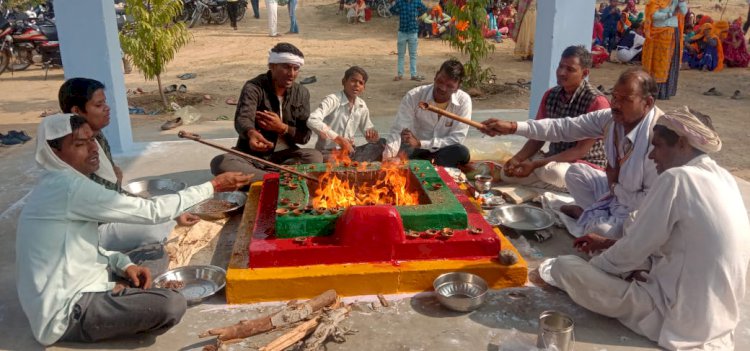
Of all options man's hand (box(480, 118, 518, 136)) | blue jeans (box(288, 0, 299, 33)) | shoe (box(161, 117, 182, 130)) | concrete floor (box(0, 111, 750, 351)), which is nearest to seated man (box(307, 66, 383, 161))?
man's hand (box(480, 118, 518, 136))

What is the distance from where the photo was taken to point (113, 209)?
9.96 feet

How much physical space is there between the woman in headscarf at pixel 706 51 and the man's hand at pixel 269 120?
1335cm

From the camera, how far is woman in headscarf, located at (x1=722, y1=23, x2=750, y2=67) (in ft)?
48.8

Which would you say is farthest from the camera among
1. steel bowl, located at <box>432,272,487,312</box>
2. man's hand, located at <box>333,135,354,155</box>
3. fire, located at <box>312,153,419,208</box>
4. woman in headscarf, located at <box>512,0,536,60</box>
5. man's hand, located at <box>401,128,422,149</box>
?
woman in headscarf, located at <box>512,0,536,60</box>

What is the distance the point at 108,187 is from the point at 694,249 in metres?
3.58

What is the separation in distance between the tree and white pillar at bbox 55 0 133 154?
3748 mm

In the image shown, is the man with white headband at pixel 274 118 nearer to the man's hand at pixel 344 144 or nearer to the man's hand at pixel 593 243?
the man's hand at pixel 344 144

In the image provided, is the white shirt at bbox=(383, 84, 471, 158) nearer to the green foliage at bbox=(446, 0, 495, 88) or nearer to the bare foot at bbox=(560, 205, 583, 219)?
the bare foot at bbox=(560, 205, 583, 219)

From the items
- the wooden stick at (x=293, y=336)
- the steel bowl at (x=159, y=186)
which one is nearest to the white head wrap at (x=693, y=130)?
the wooden stick at (x=293, y=336)

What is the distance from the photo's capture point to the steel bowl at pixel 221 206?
4.89 meters

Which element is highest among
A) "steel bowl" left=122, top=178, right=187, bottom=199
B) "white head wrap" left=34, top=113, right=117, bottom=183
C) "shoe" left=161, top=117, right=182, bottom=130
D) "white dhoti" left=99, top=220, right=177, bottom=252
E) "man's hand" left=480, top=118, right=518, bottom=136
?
"white head wrap" left=34, top=113, right=117, bottom=183

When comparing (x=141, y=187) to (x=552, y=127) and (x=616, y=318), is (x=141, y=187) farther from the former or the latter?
(x=616, y=318)

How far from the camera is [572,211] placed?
16.2ft

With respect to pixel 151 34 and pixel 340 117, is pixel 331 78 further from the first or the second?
pixel 340 117
